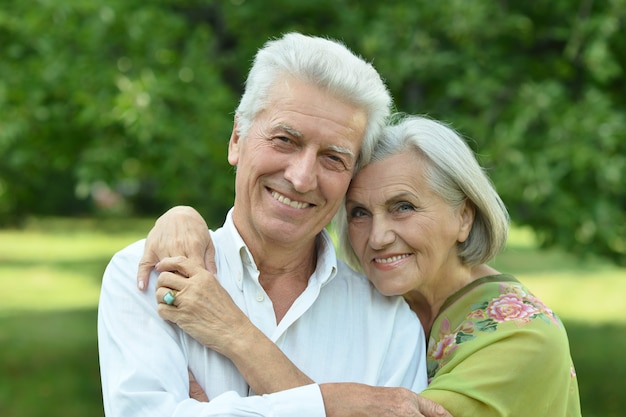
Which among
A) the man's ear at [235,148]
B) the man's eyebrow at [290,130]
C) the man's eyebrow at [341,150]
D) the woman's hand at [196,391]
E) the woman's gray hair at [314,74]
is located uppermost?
the woman's gray hair at [314,74]

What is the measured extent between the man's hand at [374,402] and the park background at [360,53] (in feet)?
8.43

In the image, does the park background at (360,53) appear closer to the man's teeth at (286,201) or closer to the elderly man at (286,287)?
the elderly man at (286,287)

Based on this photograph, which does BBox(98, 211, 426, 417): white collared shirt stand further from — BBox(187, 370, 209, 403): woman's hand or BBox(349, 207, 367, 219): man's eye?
BBox(349, 207, 367, 219): man's eye

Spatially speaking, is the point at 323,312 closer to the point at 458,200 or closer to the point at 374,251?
the point at 374,251

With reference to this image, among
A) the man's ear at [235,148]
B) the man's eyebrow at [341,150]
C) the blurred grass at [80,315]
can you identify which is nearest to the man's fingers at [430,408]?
the man's eyebrow at [341,150]

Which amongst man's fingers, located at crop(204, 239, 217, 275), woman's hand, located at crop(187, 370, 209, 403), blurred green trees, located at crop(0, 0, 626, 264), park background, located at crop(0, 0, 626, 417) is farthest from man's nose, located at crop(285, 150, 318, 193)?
blurred green trees, located at crop(0, 0, 626, 264)

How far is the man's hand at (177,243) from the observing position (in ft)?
7.91

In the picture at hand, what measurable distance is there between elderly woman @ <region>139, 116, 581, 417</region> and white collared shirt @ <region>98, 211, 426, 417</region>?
93mm

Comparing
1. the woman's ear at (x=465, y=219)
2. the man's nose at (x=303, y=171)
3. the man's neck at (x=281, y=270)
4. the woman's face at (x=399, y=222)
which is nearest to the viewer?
the man's nose at (x=303, y=171)

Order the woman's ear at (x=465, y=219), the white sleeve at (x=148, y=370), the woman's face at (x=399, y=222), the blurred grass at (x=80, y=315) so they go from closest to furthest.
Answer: the white sleeve at (x=148, y=370)
the woman's face at (x=399, y=222)
the woman's ear at (x=465, y=219)
the blurred grass at (x=80, y=315)

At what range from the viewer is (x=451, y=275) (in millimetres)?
2912

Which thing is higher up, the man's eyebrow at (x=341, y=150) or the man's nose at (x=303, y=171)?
the man's eyebrow at (x=341, y=150)

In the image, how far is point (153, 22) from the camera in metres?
5.45

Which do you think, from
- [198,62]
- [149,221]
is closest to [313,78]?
[198,62]
